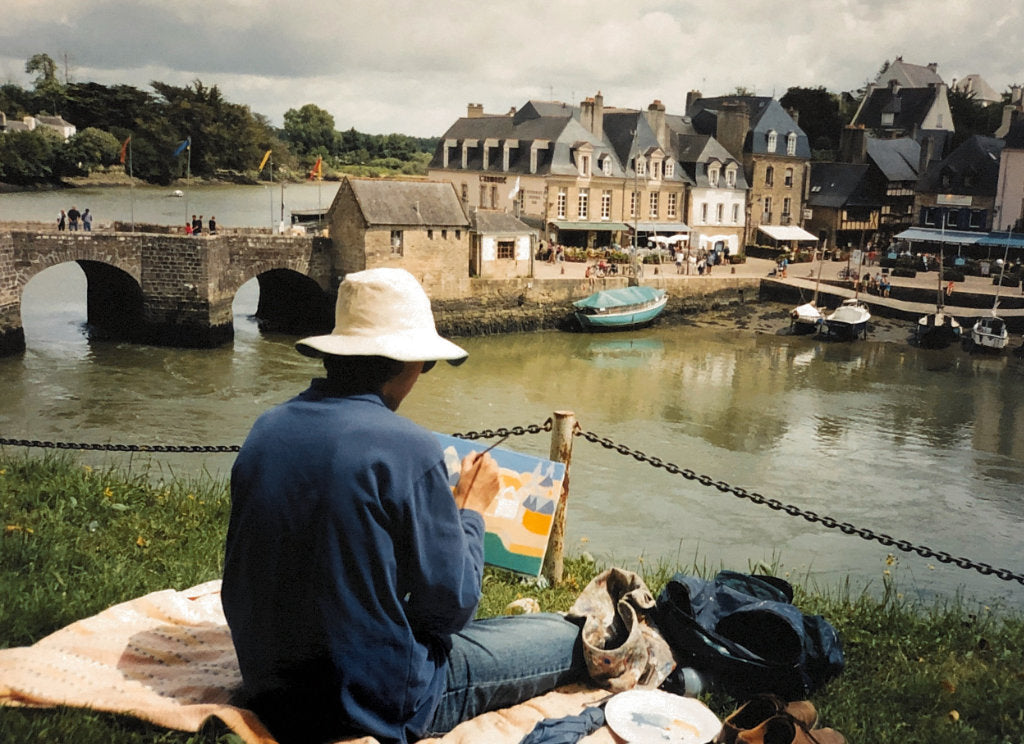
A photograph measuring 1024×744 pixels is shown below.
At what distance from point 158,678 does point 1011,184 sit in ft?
158

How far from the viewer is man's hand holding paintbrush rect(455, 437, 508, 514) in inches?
129

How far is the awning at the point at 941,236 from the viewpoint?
145ft

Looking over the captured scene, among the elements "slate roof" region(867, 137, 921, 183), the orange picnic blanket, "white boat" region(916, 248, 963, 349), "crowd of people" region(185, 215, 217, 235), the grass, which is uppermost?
"slate roof" region(867, 137, 921, 183)

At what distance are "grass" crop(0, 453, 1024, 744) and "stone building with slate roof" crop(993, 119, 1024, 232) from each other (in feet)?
144

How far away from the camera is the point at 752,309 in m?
39.2

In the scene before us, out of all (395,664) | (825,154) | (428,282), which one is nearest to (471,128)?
(428,282)

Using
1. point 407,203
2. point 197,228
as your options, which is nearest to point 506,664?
point 197,228

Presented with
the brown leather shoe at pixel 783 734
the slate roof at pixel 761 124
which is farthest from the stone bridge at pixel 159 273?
the slate roof at pixel 761 124

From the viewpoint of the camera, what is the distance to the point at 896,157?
2104 inches

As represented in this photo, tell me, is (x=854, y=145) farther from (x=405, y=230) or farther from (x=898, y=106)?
(x=405, y=230)

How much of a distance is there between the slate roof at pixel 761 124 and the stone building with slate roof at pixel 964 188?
7008mm

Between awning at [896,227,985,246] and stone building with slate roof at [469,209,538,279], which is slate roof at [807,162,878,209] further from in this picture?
stone building with slate roof at [469,209,538,279]

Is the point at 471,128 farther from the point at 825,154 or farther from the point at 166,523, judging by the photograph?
the point at 166,523

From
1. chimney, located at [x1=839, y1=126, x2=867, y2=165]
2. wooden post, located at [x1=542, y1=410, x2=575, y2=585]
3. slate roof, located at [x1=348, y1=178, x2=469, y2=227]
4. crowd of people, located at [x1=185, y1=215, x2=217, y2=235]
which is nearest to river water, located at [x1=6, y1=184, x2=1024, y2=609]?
crowd of people, located at [x1=185, y1=215, x2=217, y2=235]
